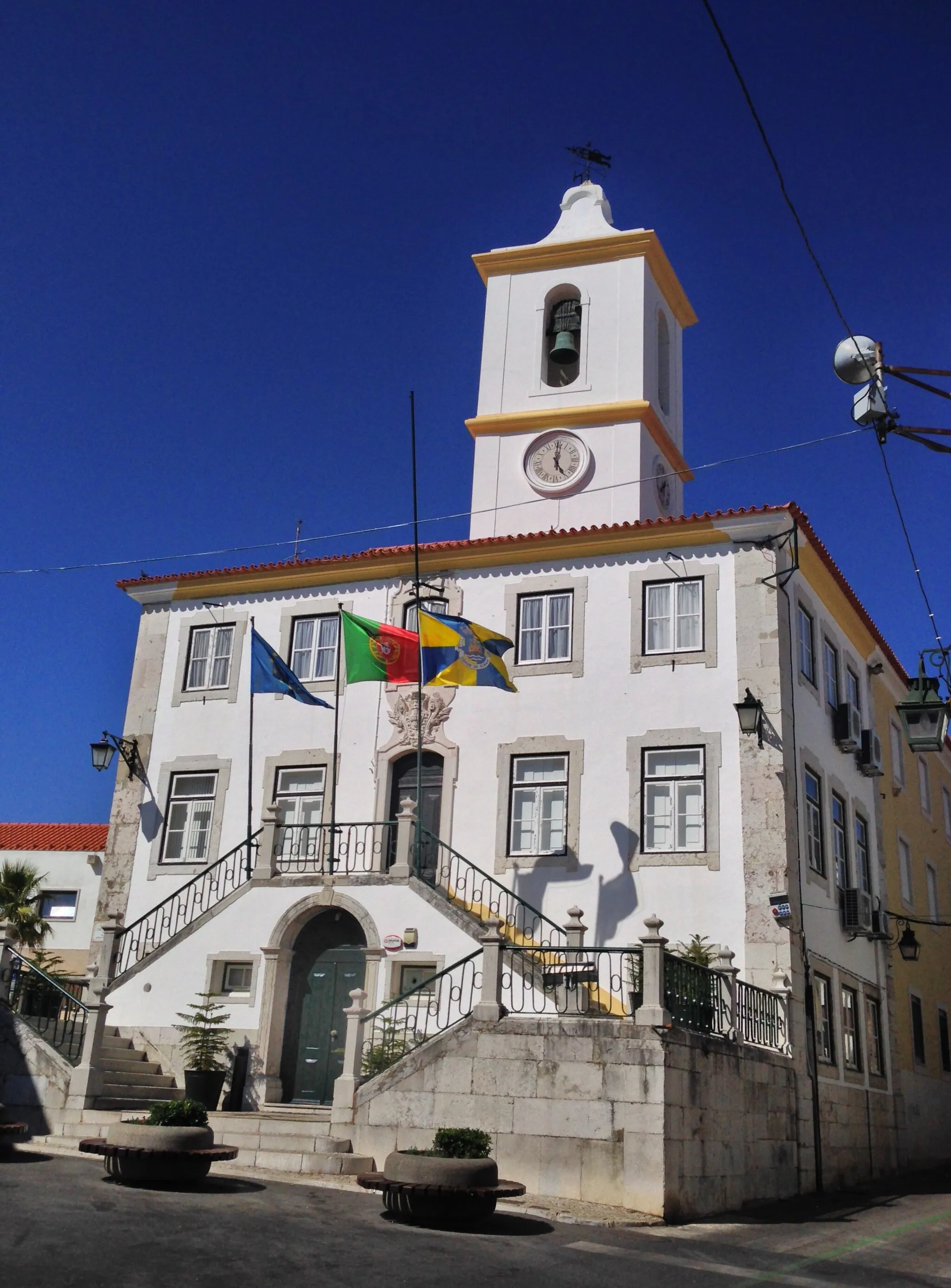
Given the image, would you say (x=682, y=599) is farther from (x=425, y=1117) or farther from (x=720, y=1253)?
(x=720, y=1253)

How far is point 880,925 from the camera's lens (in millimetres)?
22031

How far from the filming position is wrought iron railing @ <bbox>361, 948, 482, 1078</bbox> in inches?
587

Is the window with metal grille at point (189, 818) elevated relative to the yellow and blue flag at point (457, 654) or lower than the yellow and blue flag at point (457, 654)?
lower

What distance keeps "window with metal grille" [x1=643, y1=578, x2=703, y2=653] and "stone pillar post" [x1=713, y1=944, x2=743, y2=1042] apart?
17.9ft

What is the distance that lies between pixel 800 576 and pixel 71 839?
19771 millimetres

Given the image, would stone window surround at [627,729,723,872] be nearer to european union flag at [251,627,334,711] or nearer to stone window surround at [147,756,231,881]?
european union flag at [251,627,334,711]

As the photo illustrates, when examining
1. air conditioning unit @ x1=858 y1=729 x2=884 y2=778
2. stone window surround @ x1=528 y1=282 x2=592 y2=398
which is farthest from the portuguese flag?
air conditioning unit @ x1=858 y1=729 x2=884 y2=778

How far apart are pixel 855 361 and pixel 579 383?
54.2 ft

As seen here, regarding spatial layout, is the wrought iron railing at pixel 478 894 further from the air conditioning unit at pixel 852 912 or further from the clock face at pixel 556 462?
the clock face at pixel 556 462

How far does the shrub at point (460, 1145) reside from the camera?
11523 mm

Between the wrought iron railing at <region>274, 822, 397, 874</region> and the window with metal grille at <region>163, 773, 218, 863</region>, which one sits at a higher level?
the window with metal grille at <region>163, 773, 218, 863</region>

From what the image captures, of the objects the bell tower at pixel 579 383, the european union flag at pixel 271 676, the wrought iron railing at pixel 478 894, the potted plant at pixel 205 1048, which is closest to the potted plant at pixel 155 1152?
the potted plant at pixel 205 1048

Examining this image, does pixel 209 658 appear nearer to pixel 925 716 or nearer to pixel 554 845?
pixel 554 845

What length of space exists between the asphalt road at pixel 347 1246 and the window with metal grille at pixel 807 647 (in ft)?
28.6
